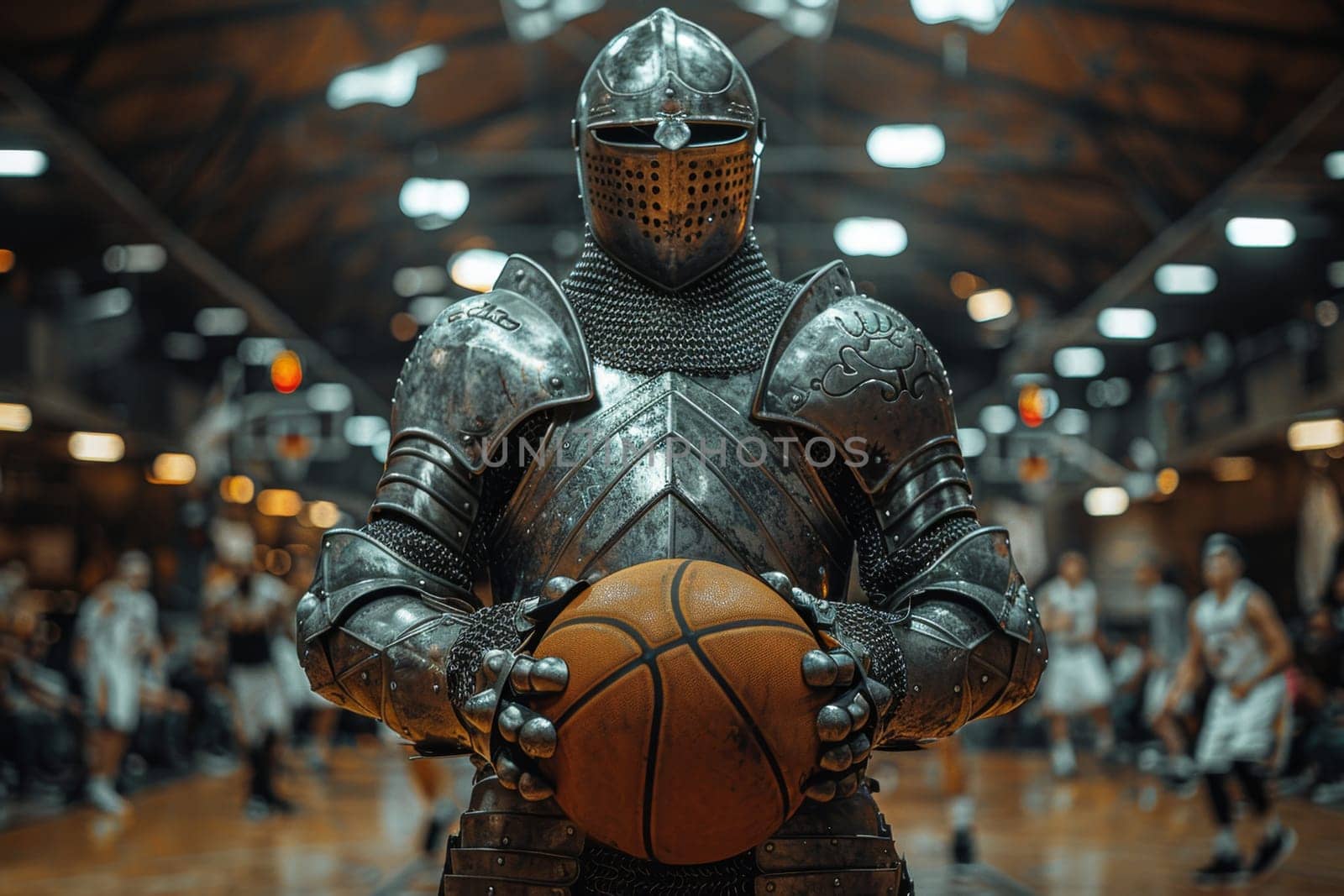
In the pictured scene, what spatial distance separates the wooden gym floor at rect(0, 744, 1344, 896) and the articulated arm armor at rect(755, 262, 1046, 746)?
17.3 feet

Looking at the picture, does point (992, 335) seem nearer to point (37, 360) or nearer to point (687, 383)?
point (37, 360)

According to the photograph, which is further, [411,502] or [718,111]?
[718,111]

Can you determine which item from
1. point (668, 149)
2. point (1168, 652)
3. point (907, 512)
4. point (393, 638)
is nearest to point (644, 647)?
point (393, 638)

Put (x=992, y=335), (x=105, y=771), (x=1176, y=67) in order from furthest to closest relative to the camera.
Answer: (x=992, y=335), (x=1176, y=67), (x=105, y=771)

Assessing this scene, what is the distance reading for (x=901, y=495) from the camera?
2801 mm

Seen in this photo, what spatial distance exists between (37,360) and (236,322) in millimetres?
4008

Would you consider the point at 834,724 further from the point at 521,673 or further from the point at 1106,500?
the point at 1106,500

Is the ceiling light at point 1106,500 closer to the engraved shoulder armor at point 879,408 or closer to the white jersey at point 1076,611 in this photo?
the white jersey at point 1076,611

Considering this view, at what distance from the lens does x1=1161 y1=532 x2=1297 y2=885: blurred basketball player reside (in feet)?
26.7

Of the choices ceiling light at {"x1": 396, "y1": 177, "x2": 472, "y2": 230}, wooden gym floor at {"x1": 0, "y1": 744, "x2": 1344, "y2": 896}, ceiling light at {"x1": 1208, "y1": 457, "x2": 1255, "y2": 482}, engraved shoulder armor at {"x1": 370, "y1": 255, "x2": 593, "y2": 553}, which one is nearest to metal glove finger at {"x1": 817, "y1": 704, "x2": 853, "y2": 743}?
engraved shoulder armor at {"x1": 370, "y1": 255, "x2": 593, "y2": 553}

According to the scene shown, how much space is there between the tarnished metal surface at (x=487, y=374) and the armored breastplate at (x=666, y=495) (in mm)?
82

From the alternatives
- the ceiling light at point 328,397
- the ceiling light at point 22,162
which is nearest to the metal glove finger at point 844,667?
the ceiling light at point 22,162

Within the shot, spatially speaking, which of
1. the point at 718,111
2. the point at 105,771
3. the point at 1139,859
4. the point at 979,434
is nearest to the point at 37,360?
the point at 105,771

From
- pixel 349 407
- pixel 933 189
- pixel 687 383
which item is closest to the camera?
pixel 687 383
